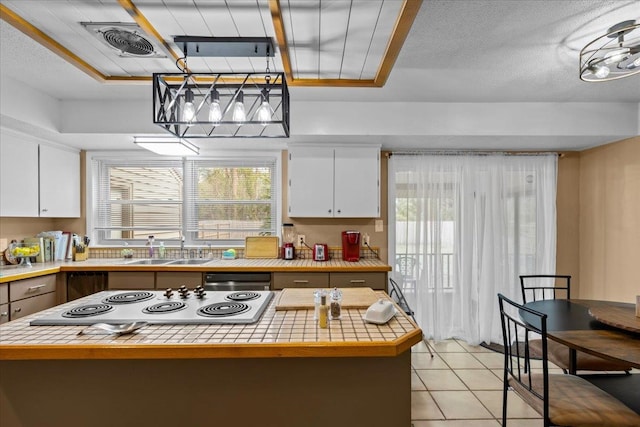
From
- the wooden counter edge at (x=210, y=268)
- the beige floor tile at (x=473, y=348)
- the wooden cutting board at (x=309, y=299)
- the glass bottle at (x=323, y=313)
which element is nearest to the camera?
the glass bottle at (x=323, y=313)

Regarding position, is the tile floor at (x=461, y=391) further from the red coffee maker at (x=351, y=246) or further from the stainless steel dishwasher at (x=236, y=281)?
the stainless steel dishwasher at (x=236, y=281)

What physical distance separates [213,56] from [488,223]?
3154 mm

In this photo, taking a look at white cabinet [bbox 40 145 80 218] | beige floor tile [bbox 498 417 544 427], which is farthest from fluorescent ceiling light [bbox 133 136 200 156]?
beige floor tile [bbox 498 417 544 427]

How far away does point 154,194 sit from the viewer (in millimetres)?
3834

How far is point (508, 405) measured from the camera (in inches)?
98.1

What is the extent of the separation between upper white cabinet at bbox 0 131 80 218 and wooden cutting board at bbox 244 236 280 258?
1901mm

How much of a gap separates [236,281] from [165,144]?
4.58 ft

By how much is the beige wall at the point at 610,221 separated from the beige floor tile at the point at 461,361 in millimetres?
1553

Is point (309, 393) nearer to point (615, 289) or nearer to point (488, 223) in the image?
point (488, 223)

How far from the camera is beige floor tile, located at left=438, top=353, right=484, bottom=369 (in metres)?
3.10

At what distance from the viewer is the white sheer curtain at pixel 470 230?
367 cm

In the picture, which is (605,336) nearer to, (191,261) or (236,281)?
(236,281)

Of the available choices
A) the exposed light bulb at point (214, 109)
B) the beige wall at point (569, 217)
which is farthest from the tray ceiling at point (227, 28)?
the beige wall at point (569, 217)

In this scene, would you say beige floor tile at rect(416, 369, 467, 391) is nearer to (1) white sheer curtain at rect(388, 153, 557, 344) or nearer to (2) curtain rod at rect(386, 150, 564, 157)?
(1) white sheer curtain at rect(388, 153, 557, 344)
